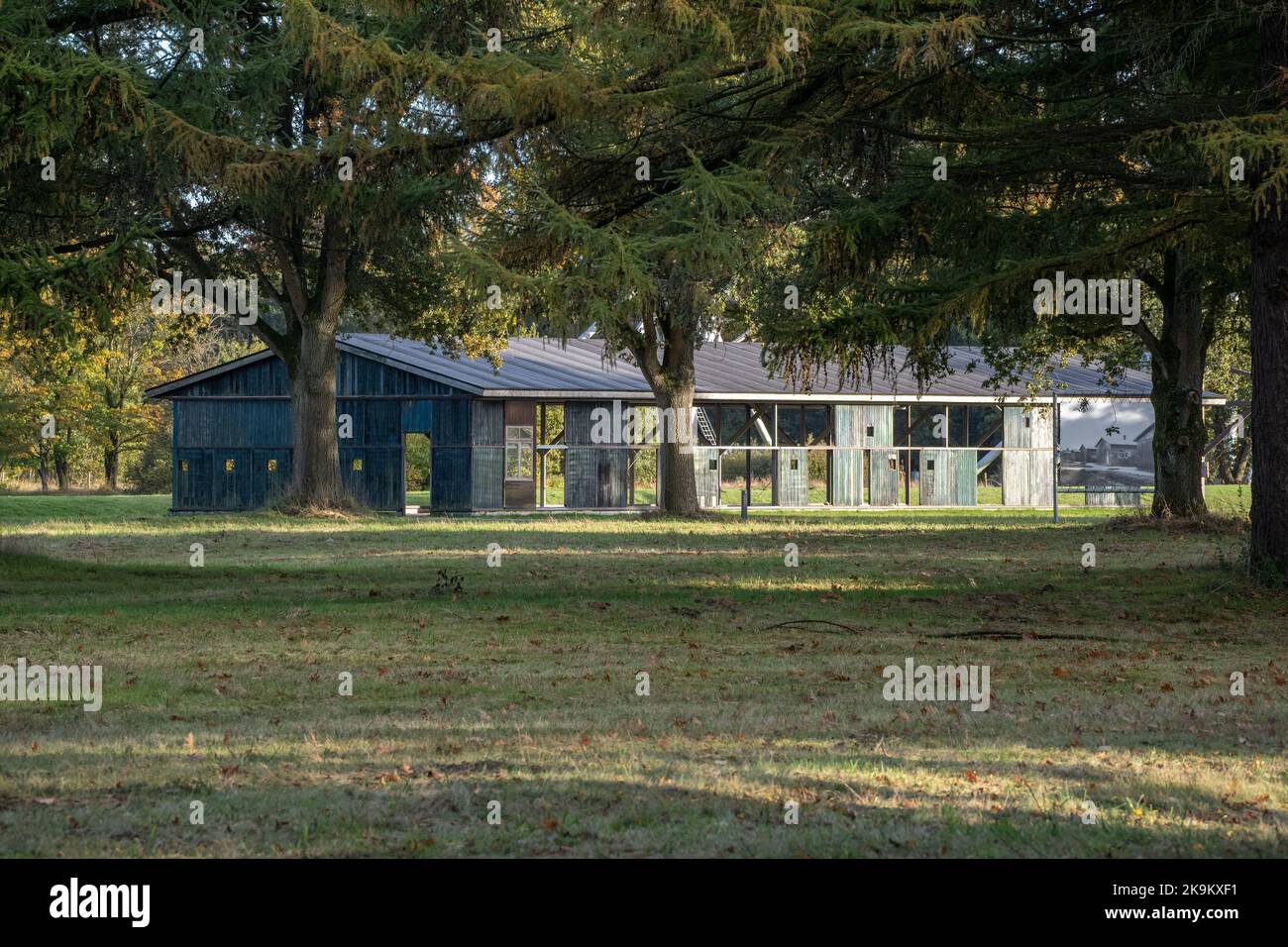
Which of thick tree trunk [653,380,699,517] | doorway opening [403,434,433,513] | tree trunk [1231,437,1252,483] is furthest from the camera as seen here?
tree trunk [1231,437,1252,483]

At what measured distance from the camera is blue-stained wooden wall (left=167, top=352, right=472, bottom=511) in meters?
42.2

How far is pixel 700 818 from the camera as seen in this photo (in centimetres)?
710

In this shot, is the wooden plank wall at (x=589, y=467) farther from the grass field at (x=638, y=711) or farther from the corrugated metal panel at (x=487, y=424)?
the grass field at (x=638, y=711)

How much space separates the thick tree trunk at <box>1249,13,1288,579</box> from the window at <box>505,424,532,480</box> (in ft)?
88.8

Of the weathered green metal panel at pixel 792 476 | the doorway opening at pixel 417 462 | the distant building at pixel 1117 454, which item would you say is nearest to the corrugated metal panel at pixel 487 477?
the weathered green metal panel at pixel 792 476

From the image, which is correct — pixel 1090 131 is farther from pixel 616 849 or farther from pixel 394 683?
pixel 616 849

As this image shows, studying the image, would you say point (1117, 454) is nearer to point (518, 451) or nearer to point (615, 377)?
point (615, 377)

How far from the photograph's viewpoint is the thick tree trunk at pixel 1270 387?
1703 cm

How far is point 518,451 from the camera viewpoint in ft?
140

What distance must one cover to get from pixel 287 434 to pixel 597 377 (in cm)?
907

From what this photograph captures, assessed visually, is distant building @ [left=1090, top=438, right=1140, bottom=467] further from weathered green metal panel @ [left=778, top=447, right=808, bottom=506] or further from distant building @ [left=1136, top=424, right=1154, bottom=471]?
weathered green metal panel @ [left=778, top=447, right=808, bottom=506]

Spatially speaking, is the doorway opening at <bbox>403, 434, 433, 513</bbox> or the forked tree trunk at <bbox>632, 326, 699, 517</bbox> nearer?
the forked tree trunk at <bbox>632, 326, 699, 517</bbox>
